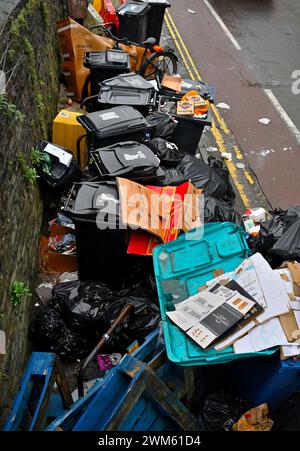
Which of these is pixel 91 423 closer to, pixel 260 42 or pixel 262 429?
pixel 262 429

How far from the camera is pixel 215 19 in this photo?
11.3 meters

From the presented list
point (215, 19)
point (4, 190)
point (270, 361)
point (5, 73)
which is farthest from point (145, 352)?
point (215, 19)

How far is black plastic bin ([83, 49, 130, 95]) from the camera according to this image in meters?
6.28

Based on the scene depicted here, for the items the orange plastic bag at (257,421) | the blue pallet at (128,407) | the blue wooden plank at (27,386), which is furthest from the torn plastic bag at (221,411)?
the blue wooden plank at (27,386)

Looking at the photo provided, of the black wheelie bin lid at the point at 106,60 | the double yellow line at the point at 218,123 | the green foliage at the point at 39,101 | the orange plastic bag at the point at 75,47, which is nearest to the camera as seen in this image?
the green foliage at the point at 39,101

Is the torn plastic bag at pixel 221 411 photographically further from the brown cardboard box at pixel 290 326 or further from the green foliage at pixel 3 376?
the green foliage at pixel 3 376

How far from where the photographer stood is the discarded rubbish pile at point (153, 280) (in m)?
2.94

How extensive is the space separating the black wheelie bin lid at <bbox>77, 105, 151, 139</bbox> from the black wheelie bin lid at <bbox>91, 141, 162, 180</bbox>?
25 cm

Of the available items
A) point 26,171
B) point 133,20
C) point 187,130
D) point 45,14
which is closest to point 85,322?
point 26,171

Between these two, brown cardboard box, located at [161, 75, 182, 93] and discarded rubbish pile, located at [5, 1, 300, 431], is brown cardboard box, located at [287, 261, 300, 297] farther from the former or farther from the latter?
brown cardboard box, located at [161, 75, 182, 93]

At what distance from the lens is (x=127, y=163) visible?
4.47 meters

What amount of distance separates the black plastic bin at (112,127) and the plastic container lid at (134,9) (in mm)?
3849

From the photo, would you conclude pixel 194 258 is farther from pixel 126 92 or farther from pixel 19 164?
pixel 126 92

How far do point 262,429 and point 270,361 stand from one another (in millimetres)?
542
